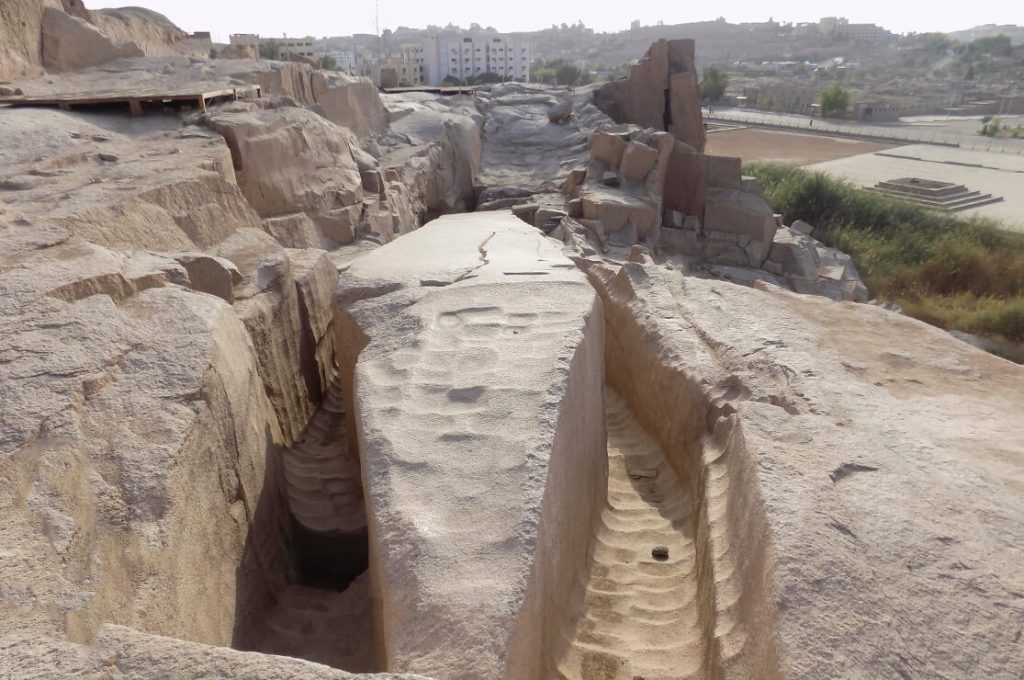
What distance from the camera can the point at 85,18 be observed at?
9.91 m

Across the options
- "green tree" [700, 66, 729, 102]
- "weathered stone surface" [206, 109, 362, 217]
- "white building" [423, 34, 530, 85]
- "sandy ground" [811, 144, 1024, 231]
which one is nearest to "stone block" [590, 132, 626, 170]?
"weathered stone surface" [206, 109, 362, 217]

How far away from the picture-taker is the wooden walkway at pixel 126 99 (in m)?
6.18

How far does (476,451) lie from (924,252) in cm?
1292

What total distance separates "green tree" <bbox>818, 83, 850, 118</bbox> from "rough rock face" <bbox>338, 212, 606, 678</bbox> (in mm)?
32925

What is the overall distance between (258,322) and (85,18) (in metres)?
8.72

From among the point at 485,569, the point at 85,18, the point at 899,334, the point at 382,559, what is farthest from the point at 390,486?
the point at 85,18

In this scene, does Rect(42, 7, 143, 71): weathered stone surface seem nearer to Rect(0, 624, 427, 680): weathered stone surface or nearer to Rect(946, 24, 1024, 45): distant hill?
Rect(0, 624, 427, 680): weathered stone surface

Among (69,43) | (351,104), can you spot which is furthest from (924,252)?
(69,43)

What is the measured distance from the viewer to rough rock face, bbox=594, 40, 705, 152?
12.7 m

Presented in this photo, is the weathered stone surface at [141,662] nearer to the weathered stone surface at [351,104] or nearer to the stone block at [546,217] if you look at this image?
the stone block at [546,217]

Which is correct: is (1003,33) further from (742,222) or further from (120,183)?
(120,183)

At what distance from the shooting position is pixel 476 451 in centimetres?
242

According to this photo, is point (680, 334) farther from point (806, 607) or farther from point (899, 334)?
point (806, 607)

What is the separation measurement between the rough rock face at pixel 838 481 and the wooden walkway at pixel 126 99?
4.87 m
